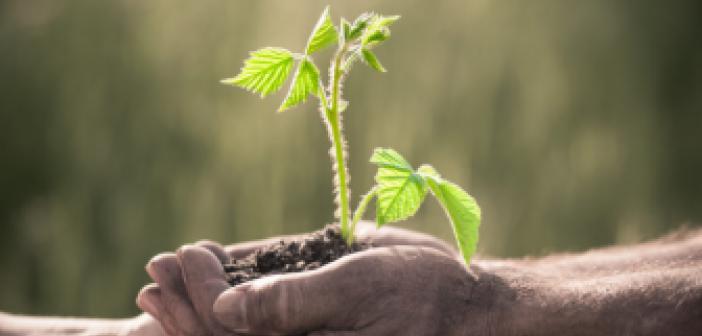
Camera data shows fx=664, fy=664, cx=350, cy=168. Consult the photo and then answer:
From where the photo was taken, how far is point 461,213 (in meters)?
0.64

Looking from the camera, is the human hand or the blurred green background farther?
the blurred green background

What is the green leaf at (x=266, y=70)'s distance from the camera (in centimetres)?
69

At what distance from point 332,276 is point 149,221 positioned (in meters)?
1.32

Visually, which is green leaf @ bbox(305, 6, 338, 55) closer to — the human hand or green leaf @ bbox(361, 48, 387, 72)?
green leaf @ bbox(361, 48, 387, 72)

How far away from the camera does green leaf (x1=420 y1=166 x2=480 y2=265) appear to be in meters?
0.63

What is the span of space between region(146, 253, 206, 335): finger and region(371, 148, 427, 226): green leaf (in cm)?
25

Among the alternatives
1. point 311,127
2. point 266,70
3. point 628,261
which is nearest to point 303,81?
point 266,70

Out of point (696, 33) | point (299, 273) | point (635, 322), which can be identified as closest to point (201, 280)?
point (299, 273)

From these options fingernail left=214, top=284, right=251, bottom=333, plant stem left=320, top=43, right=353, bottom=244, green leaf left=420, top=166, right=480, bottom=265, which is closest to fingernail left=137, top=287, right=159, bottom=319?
fingernail left=214, top=284, right=251, bottom=333

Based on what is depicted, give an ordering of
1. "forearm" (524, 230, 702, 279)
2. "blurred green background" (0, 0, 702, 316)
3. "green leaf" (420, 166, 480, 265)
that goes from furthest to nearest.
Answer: "blurred green background" (0, 0, 702, 316) → "forearm" (524, 230, 702, 279) → "green leaf" (420, 166, 480, 265)

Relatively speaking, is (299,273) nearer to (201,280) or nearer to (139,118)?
(201,280)

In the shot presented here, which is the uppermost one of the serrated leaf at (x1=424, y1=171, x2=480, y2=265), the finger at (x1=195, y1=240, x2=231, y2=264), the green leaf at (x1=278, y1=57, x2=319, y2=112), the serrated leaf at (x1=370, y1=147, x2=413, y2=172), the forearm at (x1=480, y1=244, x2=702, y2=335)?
the green leaf at (x1=278, y1=57, x2=319, y2=112)

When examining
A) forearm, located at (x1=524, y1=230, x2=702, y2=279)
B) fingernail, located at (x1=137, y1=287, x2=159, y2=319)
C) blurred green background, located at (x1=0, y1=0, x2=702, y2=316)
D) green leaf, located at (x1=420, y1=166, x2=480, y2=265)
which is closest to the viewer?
green leaf, located at (x1=420, y1=166, x2=480, y2=265)

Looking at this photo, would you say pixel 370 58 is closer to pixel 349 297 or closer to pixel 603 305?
pixel 349 297
